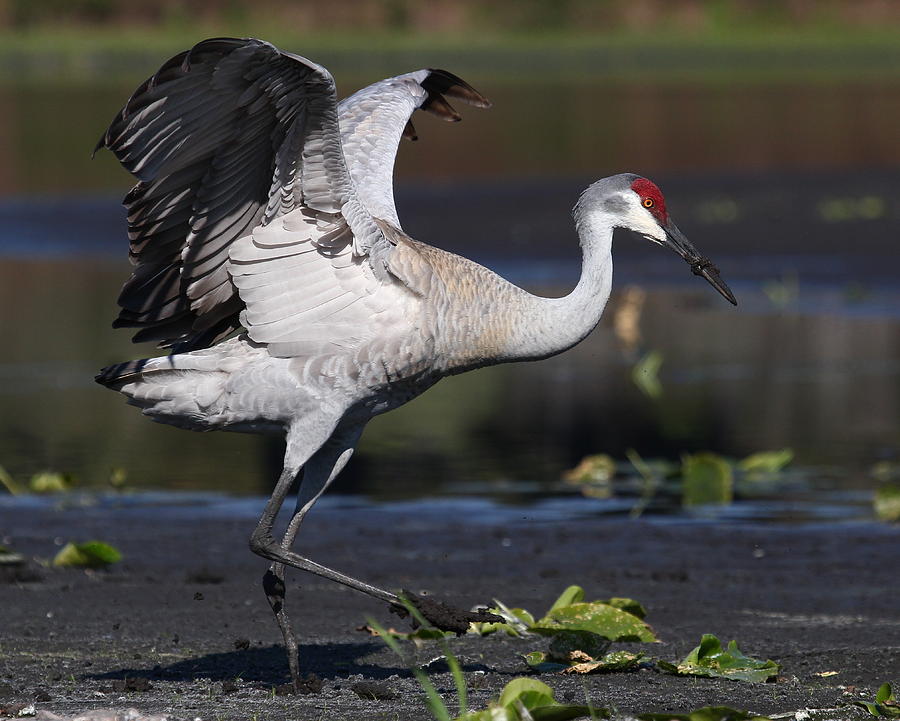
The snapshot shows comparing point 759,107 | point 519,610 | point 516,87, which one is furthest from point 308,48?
point 519,610

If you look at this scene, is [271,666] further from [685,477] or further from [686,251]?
[685,477]

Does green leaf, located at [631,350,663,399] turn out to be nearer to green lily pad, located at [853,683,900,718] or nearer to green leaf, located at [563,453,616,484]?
green leaf, located at [563,453,616,484]

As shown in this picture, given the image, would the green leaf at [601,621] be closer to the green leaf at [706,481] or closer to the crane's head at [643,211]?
the crane's head at [643,211]

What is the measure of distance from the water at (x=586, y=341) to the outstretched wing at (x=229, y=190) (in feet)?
10.6

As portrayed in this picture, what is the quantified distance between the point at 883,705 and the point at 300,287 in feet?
9.01

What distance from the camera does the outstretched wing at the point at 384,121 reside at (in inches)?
320

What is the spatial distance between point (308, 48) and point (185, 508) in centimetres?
5141

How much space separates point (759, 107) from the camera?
40125mm

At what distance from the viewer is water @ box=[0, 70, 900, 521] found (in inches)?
442

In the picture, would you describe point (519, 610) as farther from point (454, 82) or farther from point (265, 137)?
point (454, 82)

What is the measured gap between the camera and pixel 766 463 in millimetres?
10508

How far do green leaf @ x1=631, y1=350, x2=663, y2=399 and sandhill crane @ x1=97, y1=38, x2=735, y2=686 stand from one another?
574cm

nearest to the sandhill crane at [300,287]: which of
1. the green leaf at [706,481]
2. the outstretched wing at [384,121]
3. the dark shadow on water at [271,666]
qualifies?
the dark shadow on water at [271,666]

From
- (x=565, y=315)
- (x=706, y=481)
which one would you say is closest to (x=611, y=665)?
(x=565, y=315)
